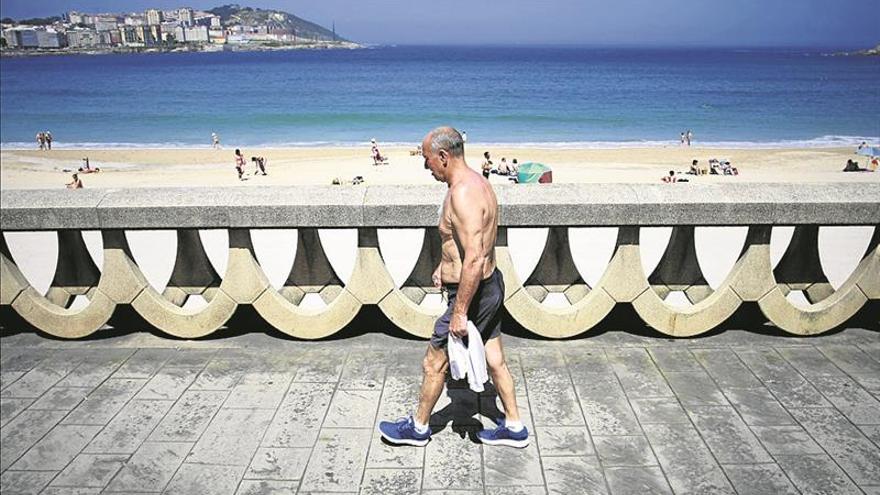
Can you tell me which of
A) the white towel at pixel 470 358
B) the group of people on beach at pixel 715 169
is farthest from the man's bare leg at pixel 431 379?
the group of people on beach at pixel 715 169

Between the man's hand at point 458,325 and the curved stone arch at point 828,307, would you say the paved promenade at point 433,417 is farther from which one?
the man's hand at point 458,325

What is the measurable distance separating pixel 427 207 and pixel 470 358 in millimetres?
1348

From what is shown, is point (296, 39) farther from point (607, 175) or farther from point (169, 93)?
point (607, 175)

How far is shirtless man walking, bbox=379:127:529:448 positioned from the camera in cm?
336

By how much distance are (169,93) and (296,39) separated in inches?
4596

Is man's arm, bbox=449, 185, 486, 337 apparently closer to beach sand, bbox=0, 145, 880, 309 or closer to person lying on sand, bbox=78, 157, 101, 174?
beach sand, bbox=0, 145, 880, 309

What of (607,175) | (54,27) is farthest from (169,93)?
(54,27)

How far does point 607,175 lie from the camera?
28.3 m

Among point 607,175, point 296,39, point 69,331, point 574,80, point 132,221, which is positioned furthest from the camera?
point 296,39

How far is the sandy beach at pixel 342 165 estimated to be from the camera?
1018 inches

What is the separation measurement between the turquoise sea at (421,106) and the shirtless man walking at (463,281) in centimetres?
443

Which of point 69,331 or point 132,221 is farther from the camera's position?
point 69,331

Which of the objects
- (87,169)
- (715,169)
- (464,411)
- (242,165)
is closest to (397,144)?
(242,165)

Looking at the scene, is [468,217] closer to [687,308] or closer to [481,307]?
[481,307]
